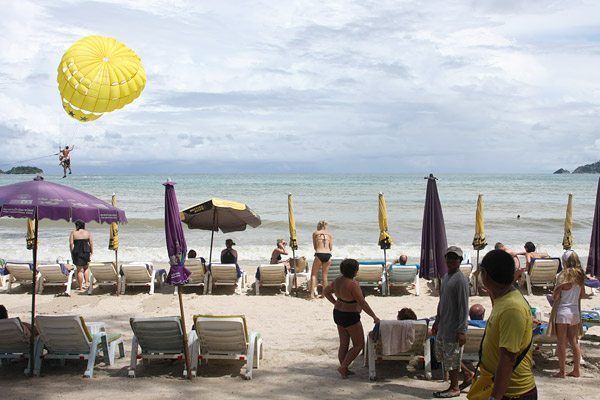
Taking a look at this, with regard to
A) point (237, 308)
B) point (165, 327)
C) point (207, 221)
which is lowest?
point (237, 308)

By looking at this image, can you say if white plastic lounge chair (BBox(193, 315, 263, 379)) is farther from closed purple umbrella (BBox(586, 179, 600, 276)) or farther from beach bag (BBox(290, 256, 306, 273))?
beach bag (BBox(290, 256, 306, 273))

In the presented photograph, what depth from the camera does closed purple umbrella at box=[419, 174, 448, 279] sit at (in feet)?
28.1

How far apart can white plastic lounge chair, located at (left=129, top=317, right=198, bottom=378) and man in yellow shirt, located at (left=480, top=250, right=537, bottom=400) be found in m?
3.74

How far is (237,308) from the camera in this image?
966 cm

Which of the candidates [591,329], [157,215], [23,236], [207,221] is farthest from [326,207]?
[591,329]

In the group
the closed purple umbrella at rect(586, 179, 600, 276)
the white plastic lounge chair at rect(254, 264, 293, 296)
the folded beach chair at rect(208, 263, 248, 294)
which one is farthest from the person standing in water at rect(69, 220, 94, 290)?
the closed purple umbrella at rect(586, 179, 600, 276)

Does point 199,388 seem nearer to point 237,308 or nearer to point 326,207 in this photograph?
point 237,308

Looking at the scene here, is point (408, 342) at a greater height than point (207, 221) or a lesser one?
lesser

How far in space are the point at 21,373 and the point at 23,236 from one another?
18.8m

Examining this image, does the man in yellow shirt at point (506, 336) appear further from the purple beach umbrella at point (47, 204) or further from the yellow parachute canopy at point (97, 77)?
the yellow parachute canopy at point (97, 77)

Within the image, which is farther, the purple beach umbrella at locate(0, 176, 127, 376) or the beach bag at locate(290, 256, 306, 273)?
the beach bag at locate(290, 256, 306, 273)

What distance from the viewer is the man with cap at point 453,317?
4.98 m

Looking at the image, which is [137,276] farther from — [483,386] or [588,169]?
[588,169]

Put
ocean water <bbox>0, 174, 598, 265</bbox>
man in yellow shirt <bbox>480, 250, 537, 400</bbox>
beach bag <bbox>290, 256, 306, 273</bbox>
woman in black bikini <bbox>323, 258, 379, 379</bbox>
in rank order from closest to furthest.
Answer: man in yellow shirt <bbox>480, 250, 537, 400</bbox> → woman in black bikini <bbox>323, 258, 379, 379</bbox> → beach bag <bbox>290, 256, 306, 273</bbox> → ocean water <bbox>0, 174, 598, 265</bbox>
